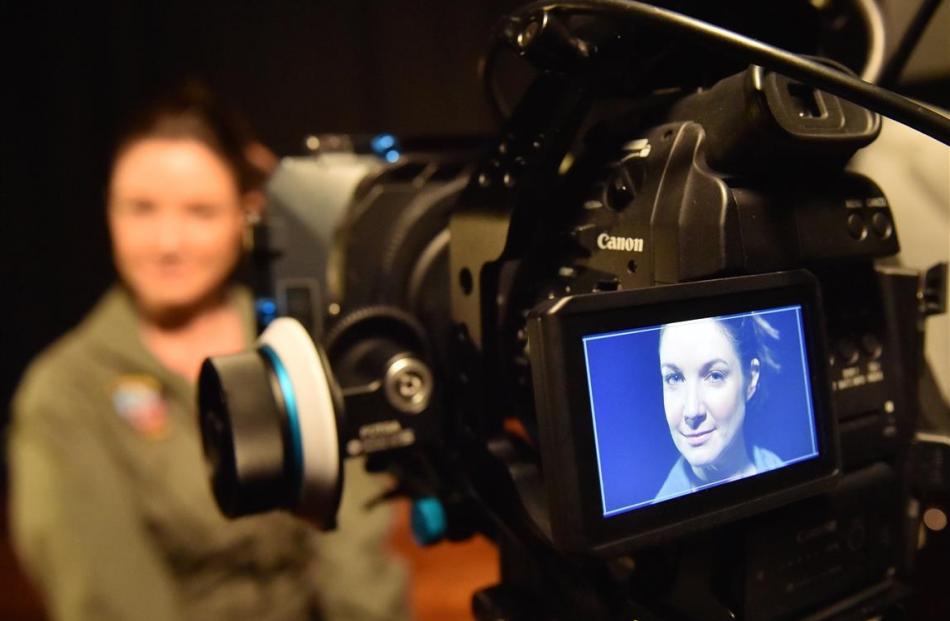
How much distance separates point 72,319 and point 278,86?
0.92m

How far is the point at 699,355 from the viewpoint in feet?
1.30

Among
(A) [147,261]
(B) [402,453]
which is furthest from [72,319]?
(B) [402,453]

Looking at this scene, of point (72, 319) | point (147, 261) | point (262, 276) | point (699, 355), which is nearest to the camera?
point (699, 355)

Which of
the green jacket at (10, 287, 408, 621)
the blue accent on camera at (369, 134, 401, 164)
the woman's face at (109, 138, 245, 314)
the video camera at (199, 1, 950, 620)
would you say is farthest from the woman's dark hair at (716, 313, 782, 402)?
→ the woman's face at (109, 138, 245, 314)

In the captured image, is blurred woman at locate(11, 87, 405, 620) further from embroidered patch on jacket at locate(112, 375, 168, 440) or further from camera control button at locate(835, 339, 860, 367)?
camera control button at locate(835, 339, 860, 367)

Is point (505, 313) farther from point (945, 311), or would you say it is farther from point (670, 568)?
point (945, 311)

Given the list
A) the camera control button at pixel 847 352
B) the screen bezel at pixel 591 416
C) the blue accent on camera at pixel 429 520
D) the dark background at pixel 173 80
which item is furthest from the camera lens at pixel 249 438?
the dark background at pixel 173 80

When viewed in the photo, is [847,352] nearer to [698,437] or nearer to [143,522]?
[698,437]

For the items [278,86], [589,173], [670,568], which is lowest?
[670,568]

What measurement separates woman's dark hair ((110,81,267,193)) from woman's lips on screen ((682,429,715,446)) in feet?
3.03

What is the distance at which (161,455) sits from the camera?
1.09 metres

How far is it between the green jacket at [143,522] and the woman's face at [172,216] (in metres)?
0.11

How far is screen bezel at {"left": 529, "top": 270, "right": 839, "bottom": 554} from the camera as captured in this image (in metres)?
0.36

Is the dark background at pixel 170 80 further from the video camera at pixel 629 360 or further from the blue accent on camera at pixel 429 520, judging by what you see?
the blue accent on camera at pixel 429 520
